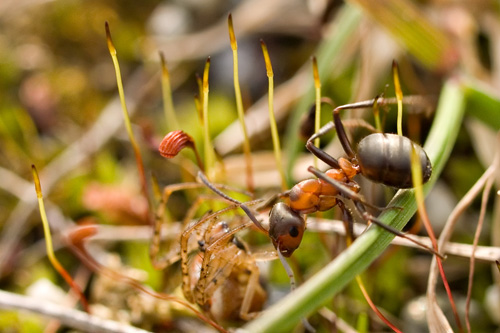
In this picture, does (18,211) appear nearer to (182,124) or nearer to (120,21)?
(182,124)

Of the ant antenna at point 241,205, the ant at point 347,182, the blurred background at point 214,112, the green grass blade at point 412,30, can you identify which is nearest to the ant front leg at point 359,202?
the ant at point 347,182

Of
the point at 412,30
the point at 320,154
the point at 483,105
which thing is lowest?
the point at 320,154

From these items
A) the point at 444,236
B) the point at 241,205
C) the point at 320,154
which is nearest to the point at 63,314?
the point at 241,205

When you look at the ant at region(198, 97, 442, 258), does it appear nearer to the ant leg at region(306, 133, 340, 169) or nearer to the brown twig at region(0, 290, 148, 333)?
the ant leg at region(306, 133, 340, 169)

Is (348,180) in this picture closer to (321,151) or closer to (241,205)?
(321,151)

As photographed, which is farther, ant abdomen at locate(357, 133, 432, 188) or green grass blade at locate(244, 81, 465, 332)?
ant abdomen at locate(357, 133, 432, 188)

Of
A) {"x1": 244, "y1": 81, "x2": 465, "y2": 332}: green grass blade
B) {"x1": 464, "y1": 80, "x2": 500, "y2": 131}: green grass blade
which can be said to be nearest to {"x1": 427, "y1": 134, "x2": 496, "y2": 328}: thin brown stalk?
{"x1": 244, "y1": 81, "x2": 465, "y2": 332}: green grass blade

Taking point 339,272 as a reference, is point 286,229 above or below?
above
